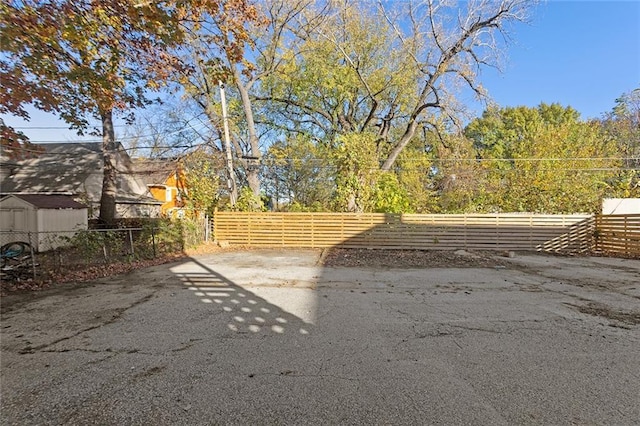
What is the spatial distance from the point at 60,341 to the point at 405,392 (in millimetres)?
3583

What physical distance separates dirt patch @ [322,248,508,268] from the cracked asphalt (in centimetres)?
326

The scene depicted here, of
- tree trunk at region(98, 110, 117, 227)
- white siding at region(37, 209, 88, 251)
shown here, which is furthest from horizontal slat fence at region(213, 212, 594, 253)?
white siding at region(37, 209, 88, 251)

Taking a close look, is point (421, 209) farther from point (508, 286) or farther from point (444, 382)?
point (444, 382)

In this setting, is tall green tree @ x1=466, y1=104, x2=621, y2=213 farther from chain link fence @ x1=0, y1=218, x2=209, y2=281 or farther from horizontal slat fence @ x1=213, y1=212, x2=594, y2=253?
chain link fence @ x1=0, y1=218, x2=209, y2=281

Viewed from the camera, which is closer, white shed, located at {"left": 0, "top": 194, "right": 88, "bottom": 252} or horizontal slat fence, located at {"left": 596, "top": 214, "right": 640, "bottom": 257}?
horizontal slat fence, located at {"left": 596, "top": 214, "right": 640, "bottom": 257}

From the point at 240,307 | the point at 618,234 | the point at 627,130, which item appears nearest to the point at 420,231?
the point at 618,234

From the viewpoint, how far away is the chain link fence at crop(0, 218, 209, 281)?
7.11 meters

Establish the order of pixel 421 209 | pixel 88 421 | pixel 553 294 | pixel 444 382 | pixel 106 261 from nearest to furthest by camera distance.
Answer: pixel 88 421 → pixel 444 382 → pixel 553 294 → pixel 106 261 → pixel 421 209

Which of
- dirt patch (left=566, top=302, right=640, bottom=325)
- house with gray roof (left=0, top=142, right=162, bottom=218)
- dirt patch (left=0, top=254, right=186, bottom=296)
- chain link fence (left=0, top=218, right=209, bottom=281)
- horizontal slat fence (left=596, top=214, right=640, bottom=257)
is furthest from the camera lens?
house with gray roof (left=0, top=142, right=162, bottom=218)

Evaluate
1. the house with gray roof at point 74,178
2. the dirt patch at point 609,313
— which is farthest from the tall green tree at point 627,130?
the house with gray roof at point 74,178

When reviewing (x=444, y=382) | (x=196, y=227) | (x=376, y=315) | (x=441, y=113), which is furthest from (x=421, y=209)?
(x=444, y=382)

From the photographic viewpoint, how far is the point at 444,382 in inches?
108

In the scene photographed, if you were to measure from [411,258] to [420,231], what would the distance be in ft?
8.75

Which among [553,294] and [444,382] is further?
[553,294]
